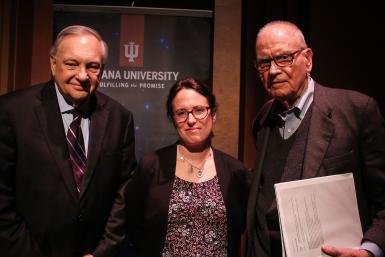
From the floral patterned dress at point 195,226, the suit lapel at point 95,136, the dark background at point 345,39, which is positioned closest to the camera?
the suit lapel at point 95,136

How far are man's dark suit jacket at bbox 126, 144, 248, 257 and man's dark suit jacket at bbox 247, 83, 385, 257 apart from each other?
1.95ft

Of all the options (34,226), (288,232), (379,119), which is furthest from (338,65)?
(34,226)

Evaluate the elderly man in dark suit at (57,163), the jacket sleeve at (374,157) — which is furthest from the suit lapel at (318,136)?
the elderly man in dark suit at (57,163)

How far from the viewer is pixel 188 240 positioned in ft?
5.98

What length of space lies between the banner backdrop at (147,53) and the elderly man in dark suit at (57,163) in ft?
3.38

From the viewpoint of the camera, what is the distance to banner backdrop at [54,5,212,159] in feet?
9.03

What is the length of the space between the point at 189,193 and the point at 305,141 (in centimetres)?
67

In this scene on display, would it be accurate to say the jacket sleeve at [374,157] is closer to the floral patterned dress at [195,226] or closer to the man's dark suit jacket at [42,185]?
the floral patterned dress at [195,226]

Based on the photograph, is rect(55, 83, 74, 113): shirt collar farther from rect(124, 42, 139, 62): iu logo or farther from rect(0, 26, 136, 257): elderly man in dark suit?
rect(124, 42, 139, 62): iu logo

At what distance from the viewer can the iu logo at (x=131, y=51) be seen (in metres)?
2.76

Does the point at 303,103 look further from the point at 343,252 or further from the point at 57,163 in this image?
the point at 57,163

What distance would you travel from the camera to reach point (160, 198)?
188 centimetres

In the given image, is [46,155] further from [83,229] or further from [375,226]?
[375,226]

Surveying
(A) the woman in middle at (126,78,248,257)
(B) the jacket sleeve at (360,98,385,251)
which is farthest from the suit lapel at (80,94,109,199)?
(B) the jacket sleeve at (360,98,385,251)
